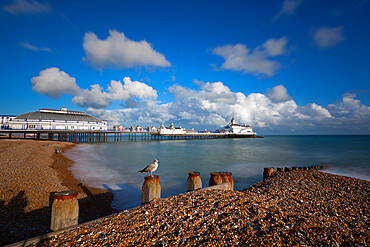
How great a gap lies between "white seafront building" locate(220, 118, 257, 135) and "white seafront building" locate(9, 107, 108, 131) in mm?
74931

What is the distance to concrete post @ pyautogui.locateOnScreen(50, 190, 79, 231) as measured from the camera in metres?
3.63

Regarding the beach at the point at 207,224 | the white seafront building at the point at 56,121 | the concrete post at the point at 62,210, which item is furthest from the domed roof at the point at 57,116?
the concrete post at the point at 62,210

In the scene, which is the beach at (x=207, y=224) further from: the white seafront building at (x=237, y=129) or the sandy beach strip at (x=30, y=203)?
the white seafront building at (x=237, y=129)

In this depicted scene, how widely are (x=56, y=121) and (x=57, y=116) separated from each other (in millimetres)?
2844

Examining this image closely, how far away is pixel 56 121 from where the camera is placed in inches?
2456

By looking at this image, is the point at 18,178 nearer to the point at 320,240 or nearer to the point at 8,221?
the point at 8,221

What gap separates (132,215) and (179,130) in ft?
278

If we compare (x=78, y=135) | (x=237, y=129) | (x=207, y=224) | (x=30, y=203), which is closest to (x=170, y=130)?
(x=78, y=135)

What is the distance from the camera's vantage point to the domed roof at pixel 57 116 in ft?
198

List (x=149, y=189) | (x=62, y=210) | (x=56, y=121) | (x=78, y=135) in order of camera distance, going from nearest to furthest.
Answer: (x=62, y=210) < (x=149, y=189) < (x=56, y=121) < (x=78, y=135)

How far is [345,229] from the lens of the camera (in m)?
4.24

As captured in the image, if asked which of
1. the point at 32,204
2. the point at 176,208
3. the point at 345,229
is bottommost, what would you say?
the point at 32,204

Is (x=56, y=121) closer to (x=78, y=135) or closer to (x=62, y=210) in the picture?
(x=78, y=135)

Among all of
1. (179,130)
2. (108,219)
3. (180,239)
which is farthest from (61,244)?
(179,130)
